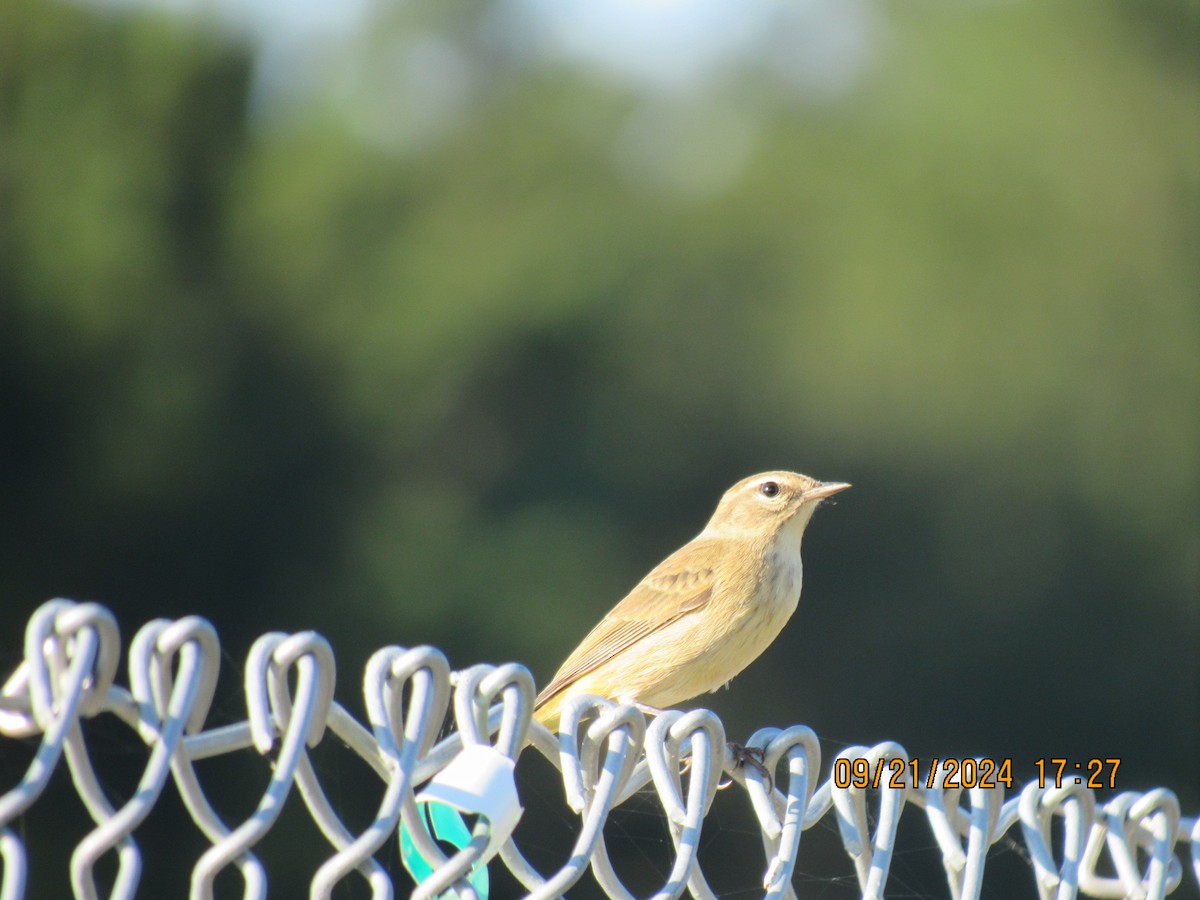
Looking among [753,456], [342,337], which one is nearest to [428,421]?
[342,337]

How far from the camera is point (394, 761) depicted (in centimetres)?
144

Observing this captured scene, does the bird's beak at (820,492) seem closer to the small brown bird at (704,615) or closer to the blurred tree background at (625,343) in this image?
the small brown bird at (704,615)

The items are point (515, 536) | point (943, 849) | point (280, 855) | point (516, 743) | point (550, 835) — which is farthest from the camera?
point (515, 536)

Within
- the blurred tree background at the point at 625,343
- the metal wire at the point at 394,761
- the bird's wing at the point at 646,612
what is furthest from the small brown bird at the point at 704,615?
the blurred tree background at the point at 625,343

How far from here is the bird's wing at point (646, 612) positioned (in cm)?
464

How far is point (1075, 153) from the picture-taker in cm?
1944

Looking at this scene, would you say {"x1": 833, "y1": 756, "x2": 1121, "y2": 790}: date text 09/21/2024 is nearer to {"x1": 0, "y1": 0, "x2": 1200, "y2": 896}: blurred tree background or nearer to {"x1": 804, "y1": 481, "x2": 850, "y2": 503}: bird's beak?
{"x1": 804, "y1": 481, "x2": 850, "y2": 503}: bird's beak

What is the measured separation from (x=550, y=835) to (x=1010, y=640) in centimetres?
700

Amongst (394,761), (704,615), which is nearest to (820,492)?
(704,615)

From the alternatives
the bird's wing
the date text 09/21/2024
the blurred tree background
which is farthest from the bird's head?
the blurred tree background

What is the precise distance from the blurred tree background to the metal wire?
5.76 metres

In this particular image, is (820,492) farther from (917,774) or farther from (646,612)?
Result: (917,774)

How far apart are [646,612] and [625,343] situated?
35.0ft

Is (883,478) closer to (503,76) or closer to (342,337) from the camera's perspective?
(342,337)
